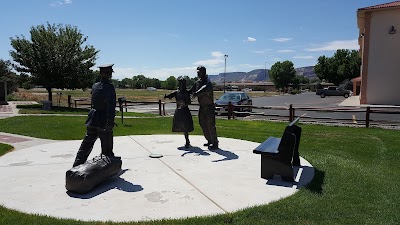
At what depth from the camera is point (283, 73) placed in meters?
93.2

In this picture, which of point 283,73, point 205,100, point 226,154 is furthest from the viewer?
point 283,73

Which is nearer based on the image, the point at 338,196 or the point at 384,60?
the point at 338,196

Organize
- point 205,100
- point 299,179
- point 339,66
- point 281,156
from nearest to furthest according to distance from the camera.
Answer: point 281,156
point 299,179
point 205,100
point 339,66

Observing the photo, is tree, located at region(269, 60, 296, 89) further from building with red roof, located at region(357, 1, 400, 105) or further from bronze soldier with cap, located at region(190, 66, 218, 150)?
bronze soldier with cap, located at region(190, 66, 218, 150)

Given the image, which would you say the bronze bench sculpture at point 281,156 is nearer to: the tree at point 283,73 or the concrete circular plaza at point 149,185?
the concrete circular plaza at point 149,185

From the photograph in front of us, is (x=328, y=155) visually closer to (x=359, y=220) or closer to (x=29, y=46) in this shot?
(x=359, y=220)

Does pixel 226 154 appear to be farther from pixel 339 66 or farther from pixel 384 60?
pixel 339 66

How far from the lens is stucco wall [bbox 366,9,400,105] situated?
28.8 meters

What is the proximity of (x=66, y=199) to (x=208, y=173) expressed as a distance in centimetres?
235

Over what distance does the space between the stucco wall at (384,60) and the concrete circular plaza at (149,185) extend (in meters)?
25.5

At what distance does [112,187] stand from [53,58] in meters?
22.2

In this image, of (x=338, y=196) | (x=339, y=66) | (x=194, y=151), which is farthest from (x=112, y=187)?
(x=339, y=66)

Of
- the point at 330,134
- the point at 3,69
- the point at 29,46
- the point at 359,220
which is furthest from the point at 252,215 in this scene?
the point at 3,69

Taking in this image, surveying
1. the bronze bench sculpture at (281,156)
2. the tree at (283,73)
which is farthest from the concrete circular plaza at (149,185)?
the tree at (283,73)
